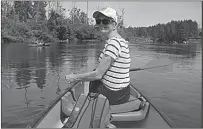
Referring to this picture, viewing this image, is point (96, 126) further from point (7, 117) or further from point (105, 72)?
point (7, 117)

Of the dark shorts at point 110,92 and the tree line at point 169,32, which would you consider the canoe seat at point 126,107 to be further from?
the tree line at point 169,32

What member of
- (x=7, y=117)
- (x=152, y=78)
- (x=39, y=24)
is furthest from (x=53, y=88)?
(x=39, y=24)

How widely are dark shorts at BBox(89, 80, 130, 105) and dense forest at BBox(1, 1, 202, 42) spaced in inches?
1201

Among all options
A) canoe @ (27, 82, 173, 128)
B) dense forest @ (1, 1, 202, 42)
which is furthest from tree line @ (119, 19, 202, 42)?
canoe @ (27, 82, 173, 128)

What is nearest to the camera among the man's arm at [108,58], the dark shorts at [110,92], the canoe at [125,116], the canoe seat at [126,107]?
the man's arm at [108,58]

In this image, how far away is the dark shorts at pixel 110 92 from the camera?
2096 millimetres

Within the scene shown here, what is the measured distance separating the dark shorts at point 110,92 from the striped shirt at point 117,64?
39 mm

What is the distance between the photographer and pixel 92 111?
80.3 inches

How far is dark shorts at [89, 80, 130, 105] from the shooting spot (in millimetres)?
2096

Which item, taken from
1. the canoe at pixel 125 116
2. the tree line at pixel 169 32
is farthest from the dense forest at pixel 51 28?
the canoe at pixel 125 116

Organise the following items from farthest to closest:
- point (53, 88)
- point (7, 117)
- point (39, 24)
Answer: point (39, 24) < point (53, 88) < point (7, 117)

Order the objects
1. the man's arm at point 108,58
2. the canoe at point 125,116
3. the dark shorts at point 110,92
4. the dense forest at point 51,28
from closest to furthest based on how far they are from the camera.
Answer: the man's arm at point 108,58, the dark shorts at point 110,92, the canoe at point 125,116, the dense forest at point 51,28

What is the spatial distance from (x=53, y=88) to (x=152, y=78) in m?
4.17

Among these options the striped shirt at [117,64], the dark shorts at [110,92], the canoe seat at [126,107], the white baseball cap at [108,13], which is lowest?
the canoe seat at [126,107]
